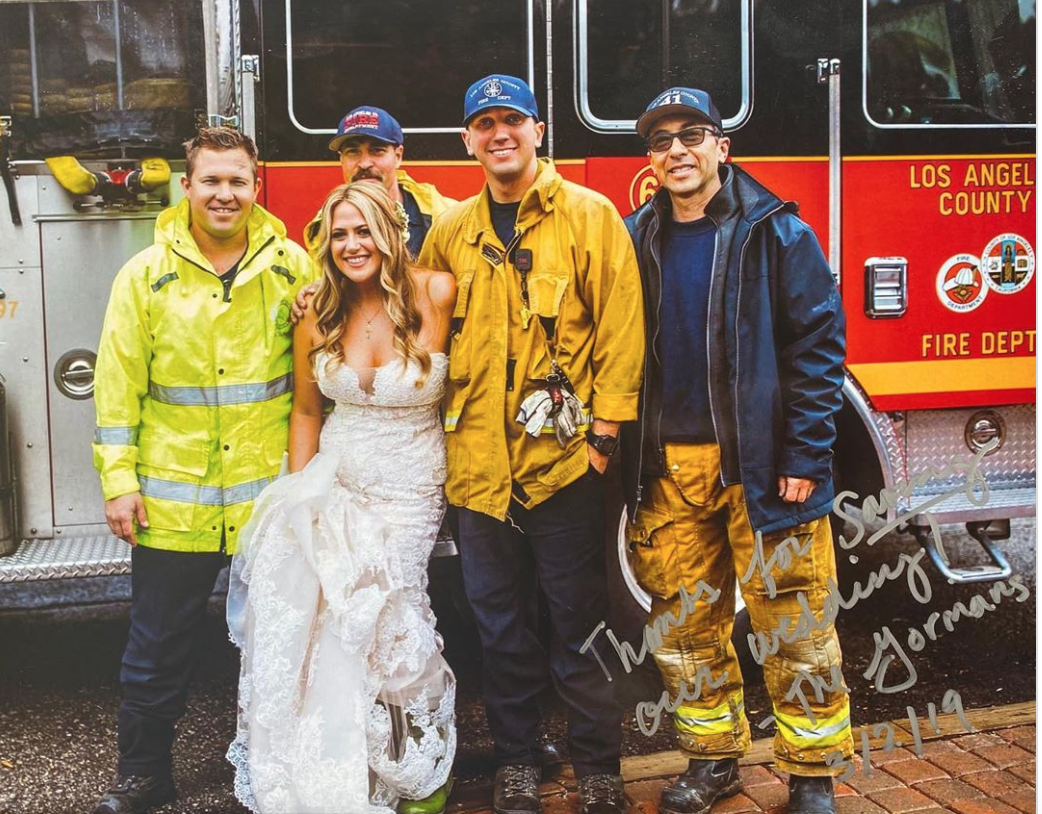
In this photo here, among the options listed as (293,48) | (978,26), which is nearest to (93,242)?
(293,48)

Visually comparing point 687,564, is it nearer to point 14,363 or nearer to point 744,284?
point 744,284

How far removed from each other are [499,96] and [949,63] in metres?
1.77

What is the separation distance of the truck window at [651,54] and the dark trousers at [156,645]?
187 centimetres

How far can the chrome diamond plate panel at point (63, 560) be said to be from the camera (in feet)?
12.0

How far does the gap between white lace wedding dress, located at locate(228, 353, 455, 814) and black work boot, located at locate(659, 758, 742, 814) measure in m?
0.64

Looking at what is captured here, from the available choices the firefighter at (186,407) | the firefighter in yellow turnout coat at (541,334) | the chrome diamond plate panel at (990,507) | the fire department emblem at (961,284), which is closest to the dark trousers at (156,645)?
the firefighter at (186,407)

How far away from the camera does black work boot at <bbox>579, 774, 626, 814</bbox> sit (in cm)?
321

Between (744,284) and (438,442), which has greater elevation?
(744,284)

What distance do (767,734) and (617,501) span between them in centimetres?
93


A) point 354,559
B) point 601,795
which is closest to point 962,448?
point 601,795

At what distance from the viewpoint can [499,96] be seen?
3.12 meters

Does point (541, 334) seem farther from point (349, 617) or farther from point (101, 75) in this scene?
point (101, 75)

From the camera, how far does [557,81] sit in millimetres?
3689

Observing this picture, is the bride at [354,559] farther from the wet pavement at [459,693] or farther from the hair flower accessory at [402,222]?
the wet pavement at [459,693]
